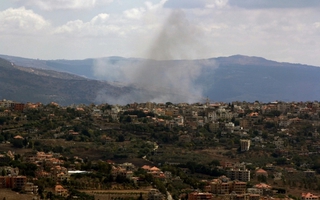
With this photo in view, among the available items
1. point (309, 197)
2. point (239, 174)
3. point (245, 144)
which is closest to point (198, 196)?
point (309, 197)

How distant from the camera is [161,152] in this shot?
266 ft

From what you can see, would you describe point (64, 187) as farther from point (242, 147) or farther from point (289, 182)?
point (242, 147)

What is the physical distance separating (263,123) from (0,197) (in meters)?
54.0

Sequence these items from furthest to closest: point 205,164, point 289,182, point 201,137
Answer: point 201,137 → point 205,164 → point 289,182

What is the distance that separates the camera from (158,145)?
282 feet

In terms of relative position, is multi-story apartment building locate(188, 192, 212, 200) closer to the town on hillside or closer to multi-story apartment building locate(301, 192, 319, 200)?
the town on hillside

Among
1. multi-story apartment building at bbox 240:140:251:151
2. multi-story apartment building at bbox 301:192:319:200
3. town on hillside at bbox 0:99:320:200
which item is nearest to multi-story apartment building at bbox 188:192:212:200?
town on hillside at bbox 0:99:320:200

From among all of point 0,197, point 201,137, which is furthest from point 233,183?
Result: point 201,137

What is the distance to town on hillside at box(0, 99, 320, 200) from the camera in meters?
59.3

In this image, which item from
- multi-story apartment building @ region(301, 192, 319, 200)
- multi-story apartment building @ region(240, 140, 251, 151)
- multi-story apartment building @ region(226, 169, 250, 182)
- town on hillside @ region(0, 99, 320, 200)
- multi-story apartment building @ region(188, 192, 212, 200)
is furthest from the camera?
multi-story apartment building @ region(240, 140, 251, 151)

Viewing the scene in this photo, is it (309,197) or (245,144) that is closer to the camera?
(309,197)

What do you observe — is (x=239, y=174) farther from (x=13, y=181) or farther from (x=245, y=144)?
(x=13, y=181)

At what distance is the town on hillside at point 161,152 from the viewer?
Result: 59.3 m

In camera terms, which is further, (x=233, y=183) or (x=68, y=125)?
(x=68, y=125)
